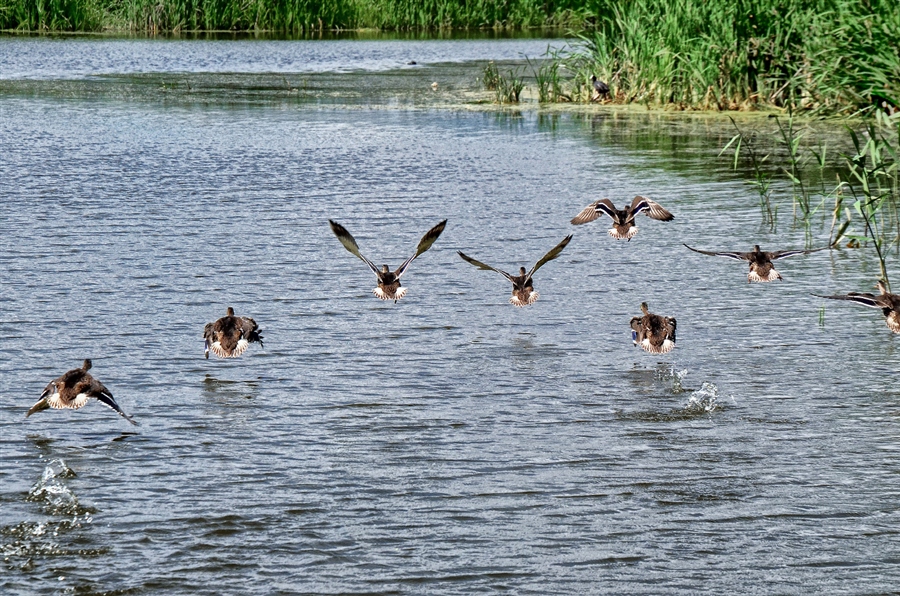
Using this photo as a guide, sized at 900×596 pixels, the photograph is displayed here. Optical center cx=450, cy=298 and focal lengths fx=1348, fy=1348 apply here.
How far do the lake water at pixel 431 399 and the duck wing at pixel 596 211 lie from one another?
551 millimetres

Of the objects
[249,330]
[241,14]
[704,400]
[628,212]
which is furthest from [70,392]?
[241,14]

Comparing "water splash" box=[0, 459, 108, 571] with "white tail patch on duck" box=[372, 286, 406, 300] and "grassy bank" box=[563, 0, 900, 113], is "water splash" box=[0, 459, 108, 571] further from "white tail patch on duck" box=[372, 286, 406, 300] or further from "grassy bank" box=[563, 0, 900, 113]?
"grassy bank" box=[563, 0, 900, 113]

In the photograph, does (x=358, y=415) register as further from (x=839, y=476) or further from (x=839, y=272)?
(x=839, y=272)

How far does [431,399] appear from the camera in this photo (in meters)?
8.03

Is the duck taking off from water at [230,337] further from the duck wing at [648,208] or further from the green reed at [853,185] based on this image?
the green reed at [853,185]

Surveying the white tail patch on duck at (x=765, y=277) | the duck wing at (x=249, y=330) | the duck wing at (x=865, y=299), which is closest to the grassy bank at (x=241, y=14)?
the white tail patch on duck at (x=765, y=277)

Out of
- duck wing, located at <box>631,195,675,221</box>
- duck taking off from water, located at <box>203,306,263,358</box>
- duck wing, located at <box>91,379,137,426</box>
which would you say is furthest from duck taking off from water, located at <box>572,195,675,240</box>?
duck wing, located at <box>91,379,137,426</box>

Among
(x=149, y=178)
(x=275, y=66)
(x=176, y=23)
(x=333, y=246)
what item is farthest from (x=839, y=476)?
(x=176, y=23)

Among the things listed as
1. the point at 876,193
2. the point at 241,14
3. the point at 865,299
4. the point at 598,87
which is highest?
the point at 241,14

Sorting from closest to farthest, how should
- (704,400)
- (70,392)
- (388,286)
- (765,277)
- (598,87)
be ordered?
(70,392) < (704,400) < (388,286) < (765,277) < (598,87)

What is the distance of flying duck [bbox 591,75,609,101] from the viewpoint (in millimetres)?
25812

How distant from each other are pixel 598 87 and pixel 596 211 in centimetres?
1451

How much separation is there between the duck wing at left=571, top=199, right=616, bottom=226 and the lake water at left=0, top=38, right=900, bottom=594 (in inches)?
21.7

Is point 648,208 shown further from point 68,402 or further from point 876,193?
point 68,402
